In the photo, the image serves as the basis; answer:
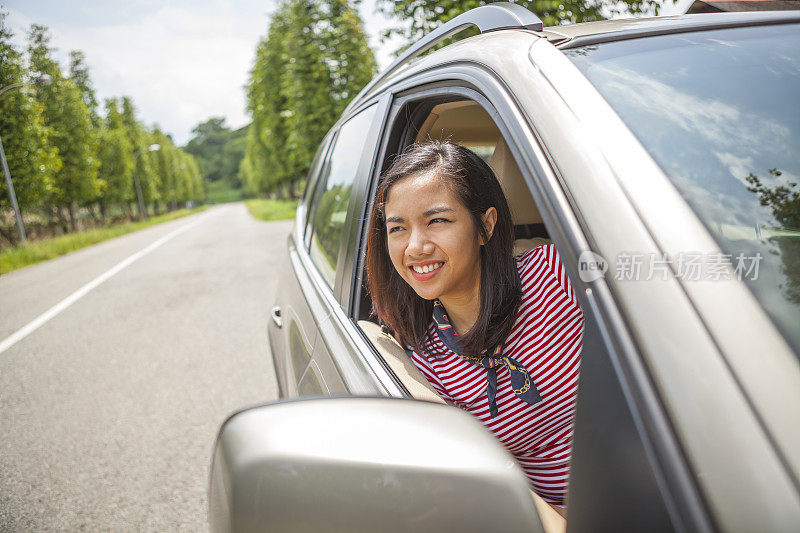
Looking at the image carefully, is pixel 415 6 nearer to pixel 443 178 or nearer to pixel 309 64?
pixel 443 178

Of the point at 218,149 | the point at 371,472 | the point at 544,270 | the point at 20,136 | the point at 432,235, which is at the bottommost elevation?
the point at 371,472

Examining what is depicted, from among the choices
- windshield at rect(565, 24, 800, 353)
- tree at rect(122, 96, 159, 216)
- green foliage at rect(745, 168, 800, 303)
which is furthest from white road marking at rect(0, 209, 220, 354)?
tree at rect(122, 96, 159, 216)

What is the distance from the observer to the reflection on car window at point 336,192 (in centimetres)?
198

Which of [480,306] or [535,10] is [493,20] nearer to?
[480,306]

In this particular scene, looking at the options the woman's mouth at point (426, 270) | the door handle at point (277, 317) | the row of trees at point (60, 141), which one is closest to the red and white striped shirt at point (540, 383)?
the woman's mouth at point (426, 270)

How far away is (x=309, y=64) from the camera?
50.2 feet

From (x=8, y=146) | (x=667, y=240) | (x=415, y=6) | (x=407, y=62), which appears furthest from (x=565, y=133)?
(x=8, y=146)

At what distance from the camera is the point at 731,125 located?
85 centimetres

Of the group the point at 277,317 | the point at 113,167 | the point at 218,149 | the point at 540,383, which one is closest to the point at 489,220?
the point at 540,383

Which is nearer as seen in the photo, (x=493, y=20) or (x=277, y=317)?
(x=493, y=20)

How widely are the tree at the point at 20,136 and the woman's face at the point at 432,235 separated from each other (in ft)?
59.2

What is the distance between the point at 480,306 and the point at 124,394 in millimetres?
3573

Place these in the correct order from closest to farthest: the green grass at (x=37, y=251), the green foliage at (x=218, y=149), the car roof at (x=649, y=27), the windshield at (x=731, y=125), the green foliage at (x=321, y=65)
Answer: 1. the windshield at (x=731, y=125)
2. the car roof at (x=649, y=27)
3. the green grass at (x=37, y=251)
4. the green foliage at (x=321, y=65)
5. the green foliage at (x=218, y=149)

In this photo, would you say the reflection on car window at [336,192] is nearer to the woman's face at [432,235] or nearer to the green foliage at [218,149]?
the woman's face at [432,235]
